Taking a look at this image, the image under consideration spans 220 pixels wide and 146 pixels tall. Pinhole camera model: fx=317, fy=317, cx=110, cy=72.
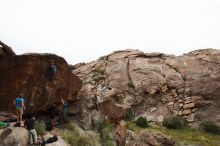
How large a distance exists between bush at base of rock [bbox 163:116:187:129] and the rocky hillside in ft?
4.75

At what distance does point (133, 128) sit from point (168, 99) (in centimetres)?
1102

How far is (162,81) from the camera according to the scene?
144 feet

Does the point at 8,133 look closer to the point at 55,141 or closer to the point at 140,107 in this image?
the point at 55,141

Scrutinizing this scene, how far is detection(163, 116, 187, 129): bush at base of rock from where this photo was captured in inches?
1442

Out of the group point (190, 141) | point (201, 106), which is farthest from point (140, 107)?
point (190, 141)

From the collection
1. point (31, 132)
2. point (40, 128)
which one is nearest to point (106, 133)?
point (40, 128)

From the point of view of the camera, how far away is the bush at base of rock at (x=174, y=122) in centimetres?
3662

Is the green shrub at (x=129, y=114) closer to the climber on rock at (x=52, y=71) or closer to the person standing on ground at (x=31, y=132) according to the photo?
the climber on rock at (x=52, y=71)

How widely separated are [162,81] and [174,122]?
843 cm

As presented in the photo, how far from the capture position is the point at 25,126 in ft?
64.0

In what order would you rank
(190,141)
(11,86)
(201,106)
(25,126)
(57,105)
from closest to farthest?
(25,126), (11,86), (57,105), (190,141), (201,106)

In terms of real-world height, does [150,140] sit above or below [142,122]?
above

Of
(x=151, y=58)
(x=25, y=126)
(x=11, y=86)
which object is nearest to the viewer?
(x=25, y=126)

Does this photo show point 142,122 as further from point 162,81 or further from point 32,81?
point 32,81
